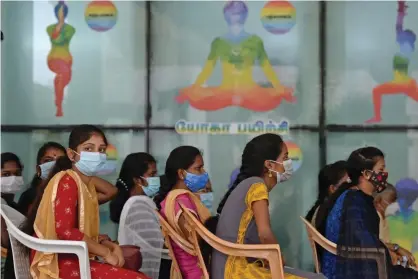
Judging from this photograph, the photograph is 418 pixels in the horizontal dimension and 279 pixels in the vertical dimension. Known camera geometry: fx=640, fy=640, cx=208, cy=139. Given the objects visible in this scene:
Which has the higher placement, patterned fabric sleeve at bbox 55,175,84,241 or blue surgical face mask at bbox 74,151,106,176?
blue surgical face mask at bbox 74,151,106,176

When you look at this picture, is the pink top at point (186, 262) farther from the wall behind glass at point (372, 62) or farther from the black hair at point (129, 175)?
the wall behind glass at point (372, 62)

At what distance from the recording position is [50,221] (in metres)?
2.94

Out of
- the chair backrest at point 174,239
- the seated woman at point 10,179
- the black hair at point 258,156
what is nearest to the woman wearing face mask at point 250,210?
the black hair at point 258,156

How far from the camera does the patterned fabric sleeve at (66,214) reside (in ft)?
9.57

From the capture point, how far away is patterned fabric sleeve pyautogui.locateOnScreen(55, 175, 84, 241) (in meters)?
2.92

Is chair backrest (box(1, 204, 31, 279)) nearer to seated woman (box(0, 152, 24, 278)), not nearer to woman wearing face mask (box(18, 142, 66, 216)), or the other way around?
woman wearing face mask (box(18, 142, 66, 216))

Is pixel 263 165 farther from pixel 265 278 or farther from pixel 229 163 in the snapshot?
pixel 229 163

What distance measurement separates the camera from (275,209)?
208 inches

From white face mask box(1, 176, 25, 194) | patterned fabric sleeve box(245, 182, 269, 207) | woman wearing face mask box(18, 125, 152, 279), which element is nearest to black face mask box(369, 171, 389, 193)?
patterned fabric sleeve box(245, 182, 269, 207)

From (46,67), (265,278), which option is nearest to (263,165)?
(265,278)

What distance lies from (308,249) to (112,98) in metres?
2.05

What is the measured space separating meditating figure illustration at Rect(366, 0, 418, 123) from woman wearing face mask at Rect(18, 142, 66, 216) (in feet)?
8.20

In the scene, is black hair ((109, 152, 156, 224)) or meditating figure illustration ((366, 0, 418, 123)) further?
meditating figure illustration ((366, 0, 418, 123))

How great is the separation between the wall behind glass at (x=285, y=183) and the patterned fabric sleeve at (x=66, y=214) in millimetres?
2331
